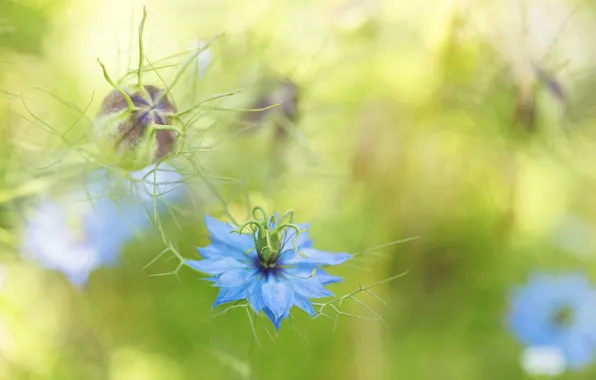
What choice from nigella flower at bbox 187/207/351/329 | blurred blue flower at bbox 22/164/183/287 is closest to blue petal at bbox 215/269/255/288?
nigella flower at bbox 187/207/351/329

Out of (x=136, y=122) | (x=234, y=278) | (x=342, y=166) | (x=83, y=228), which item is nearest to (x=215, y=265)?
(x=234, y=278)

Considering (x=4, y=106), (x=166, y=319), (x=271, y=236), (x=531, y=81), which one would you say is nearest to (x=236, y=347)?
(x=166, y=319)

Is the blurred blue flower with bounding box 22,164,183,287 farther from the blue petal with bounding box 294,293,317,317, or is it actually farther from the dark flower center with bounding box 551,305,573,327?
the dark flower center with bounding box 551,305,573,327

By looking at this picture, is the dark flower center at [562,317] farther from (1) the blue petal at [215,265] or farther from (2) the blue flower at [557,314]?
(1) the blue petal at [215,265]

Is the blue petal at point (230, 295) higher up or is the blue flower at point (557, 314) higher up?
the blue flower at point (557, 314)

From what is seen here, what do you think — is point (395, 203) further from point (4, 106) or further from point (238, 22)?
point (4, 106)

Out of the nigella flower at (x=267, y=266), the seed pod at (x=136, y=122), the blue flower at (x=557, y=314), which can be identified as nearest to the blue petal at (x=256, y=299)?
the nigella flower at (x=267, y=266)
